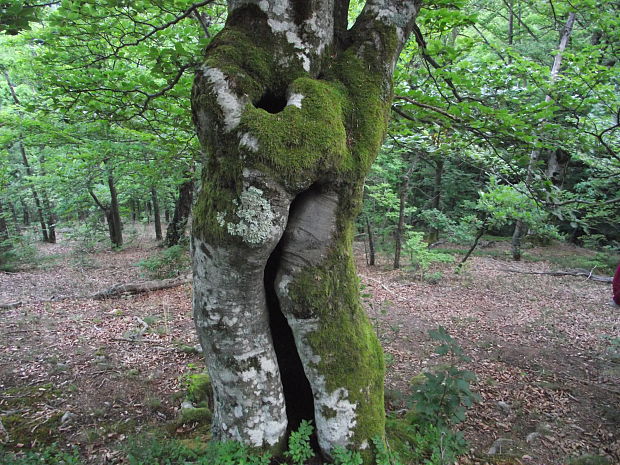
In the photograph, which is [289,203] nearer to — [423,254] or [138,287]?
[138,287]

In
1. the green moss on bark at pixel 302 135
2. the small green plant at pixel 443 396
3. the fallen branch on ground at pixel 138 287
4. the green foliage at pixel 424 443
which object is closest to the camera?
the green moss on bark at pixel 302 135

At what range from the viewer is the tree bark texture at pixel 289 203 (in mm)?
2215

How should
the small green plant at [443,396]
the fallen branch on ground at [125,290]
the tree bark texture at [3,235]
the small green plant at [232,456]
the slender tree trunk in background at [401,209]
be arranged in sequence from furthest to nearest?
1. the tree bark texture at [3,235]
2. the slender tree trunk in background at [401,209]
3. the fallen branch on ground at [125,290]
4. the small green plant at [443,396]
5. the small green plant at [232,456]

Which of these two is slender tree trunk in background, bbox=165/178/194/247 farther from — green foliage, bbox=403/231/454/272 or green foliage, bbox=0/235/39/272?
green foliage, bbox=403/231/454/272

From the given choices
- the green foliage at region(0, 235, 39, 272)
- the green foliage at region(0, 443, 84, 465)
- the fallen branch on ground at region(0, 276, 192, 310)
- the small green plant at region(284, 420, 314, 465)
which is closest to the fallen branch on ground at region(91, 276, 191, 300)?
the fallen branch on ground at region(0, 276, 192, 310)

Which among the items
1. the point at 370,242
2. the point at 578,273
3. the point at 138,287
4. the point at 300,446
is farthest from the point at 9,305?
the point at 578,273

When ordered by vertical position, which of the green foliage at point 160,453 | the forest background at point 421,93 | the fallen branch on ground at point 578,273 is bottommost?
the fallen branch on ground at point 578,273

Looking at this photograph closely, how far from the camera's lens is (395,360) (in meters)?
5.46

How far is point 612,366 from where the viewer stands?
537 cm

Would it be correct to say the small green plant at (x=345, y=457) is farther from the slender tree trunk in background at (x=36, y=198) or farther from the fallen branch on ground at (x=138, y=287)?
the slender tree trunk in background at (x=36, y=198)

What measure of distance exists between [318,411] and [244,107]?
7.48 ft

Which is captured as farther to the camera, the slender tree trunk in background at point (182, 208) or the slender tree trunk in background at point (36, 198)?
the slender tree trunk in background at point (36, 198)

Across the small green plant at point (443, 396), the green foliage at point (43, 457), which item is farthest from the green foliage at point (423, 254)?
the green foliage at point (43, 457)

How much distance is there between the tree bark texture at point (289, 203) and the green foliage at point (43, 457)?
1.16 meters
